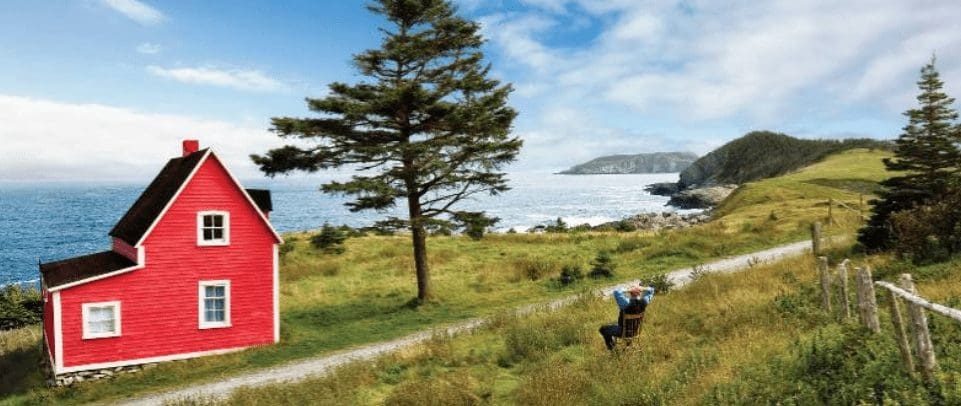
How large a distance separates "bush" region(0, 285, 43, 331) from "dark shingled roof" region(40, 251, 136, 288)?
14.3m

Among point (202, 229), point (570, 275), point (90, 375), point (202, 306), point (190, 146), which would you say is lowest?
point (90, 375)

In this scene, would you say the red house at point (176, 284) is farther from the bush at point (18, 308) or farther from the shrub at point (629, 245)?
the shrub at point (629, 245)

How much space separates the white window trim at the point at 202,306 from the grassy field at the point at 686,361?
28.8 feet

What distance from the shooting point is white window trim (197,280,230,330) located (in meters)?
21.7

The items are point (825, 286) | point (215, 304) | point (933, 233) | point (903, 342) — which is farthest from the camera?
point (215, 304)

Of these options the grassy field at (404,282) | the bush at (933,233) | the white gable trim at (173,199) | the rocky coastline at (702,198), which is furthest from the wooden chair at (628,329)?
the rocky coastline at (702,198)

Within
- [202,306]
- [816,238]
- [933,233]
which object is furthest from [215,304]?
[933,233]

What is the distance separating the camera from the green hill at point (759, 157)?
420 ft

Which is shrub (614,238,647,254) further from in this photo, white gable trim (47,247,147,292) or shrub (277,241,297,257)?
white gable trim (47,247,147,292)

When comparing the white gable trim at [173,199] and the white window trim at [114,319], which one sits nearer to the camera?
the white window trim at [114,319]

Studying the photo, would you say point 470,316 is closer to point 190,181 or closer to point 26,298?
point 190,181

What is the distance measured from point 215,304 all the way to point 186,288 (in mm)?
1158

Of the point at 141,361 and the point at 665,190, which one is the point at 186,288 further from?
the point at 665,190

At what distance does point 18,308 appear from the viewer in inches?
1344
